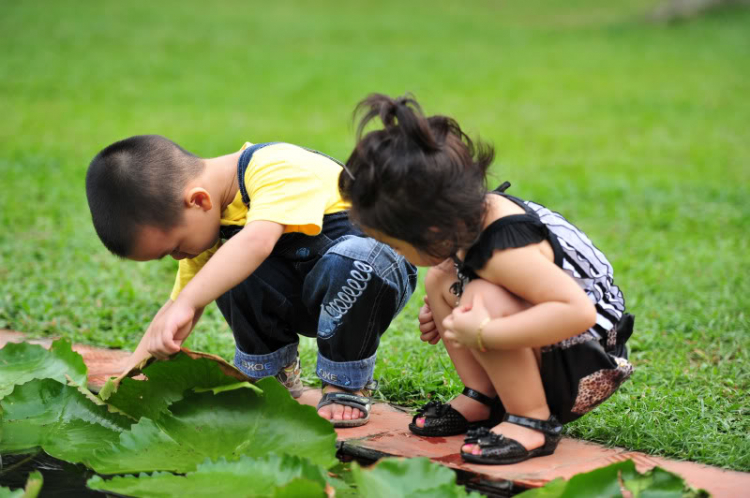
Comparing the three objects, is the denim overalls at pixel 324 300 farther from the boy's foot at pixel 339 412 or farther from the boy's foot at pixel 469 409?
the boy's foot at pixel 469 409

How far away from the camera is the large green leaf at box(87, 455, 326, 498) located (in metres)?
1.58

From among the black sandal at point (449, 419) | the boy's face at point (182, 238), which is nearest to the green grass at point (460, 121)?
the black sandal at point (449, 419)

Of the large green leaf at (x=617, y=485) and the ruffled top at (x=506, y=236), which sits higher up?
the ruffled top at (x=506, y=236)

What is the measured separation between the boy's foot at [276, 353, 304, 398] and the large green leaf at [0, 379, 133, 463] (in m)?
0.46

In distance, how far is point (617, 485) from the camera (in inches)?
61.5

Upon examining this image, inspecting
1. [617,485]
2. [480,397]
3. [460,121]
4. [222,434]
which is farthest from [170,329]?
[460,121]

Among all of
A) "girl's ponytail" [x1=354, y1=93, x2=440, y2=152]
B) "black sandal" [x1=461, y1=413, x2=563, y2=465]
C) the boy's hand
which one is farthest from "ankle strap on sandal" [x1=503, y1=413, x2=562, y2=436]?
the boy's hand

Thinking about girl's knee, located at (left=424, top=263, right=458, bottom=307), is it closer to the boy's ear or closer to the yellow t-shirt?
the yellow t-shirt

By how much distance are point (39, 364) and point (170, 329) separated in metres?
0.57

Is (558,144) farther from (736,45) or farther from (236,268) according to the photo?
(736,45)

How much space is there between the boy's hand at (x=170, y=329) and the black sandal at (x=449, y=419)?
587 millimetres

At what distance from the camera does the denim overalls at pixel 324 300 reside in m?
2.10

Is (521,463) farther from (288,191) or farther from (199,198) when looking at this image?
(199,198)

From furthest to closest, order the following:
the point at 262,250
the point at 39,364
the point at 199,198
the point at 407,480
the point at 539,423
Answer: the point at 39,364 < the point at 199,198 < the point at 262,250 < the point at 539,423 < the point at 407,480
